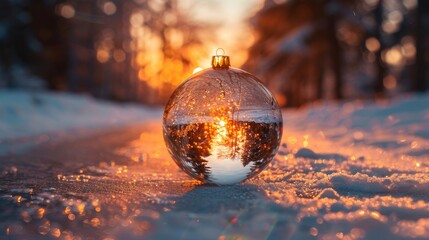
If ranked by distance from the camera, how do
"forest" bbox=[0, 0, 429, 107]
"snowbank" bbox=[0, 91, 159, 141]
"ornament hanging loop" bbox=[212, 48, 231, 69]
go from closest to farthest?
"ornament hanging loop" bbox=[212, 48, 231, 69], "snowbank" bbox=[0, 91, 159, 141], "forest" bbox=[0, 0, 429, 107]

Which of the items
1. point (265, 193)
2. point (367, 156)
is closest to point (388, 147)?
point (367, 156)

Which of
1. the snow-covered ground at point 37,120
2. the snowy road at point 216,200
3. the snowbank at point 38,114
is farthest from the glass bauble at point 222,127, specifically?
the snowbank at point 38,114

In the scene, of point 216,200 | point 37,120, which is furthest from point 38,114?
point 216,200

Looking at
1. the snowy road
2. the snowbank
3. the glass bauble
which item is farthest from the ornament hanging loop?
the snowbank

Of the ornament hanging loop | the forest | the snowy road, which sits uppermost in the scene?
the forest

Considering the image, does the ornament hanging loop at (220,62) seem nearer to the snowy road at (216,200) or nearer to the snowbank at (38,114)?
the snowy road at (216,200)

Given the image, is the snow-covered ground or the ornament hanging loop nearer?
the ornament hanging loop

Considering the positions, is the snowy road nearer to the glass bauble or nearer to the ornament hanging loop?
the glass bauble
